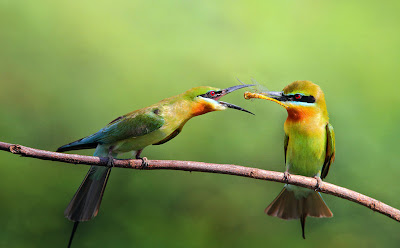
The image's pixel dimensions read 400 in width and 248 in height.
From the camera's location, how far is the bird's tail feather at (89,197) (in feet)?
6.18

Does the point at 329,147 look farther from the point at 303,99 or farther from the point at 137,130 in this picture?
the point at 137,130

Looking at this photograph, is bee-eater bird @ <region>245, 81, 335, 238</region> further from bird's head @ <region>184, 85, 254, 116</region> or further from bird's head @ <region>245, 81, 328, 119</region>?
bird's head @ <region>184, 85, 254, 116</region>

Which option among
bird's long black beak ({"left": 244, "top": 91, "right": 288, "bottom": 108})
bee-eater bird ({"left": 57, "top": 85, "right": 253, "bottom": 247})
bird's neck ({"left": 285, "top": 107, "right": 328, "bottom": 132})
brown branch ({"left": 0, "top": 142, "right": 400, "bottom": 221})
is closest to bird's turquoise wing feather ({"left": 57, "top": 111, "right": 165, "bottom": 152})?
bee-eater bird ({"left": 57, "top": 85, "right": 253, "bottom": 247})

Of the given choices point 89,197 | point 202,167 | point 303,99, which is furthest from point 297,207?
point 89,197

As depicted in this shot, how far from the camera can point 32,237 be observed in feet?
10.4

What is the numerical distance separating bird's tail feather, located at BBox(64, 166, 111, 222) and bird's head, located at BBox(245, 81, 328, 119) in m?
0.80

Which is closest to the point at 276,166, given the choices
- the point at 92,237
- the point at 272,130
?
the point at 272,130

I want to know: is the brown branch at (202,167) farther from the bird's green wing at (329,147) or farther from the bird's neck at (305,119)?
the bird's green wing at (329,147)

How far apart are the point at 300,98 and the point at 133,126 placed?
81 centimetres

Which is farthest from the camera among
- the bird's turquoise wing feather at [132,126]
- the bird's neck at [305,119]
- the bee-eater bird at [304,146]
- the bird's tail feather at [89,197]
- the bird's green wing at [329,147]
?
the bird's green wing at [329,147]

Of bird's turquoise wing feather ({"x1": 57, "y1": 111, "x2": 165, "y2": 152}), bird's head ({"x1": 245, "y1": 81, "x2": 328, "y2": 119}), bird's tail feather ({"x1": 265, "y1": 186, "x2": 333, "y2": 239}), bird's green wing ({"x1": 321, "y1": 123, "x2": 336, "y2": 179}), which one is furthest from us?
bird's green wing ({"x1": 321, "y1": 123, "x2": 336, "y2": 179})

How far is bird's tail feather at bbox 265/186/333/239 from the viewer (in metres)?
2.54

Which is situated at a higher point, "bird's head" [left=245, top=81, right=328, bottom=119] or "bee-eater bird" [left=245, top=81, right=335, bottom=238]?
"bird's head" [left=245, top=81, right=328, bottom=119]

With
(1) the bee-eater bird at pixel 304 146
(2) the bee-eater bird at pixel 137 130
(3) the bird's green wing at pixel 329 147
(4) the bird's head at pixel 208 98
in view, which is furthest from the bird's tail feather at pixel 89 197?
(3) the bird's green wing at pixel 329 147
